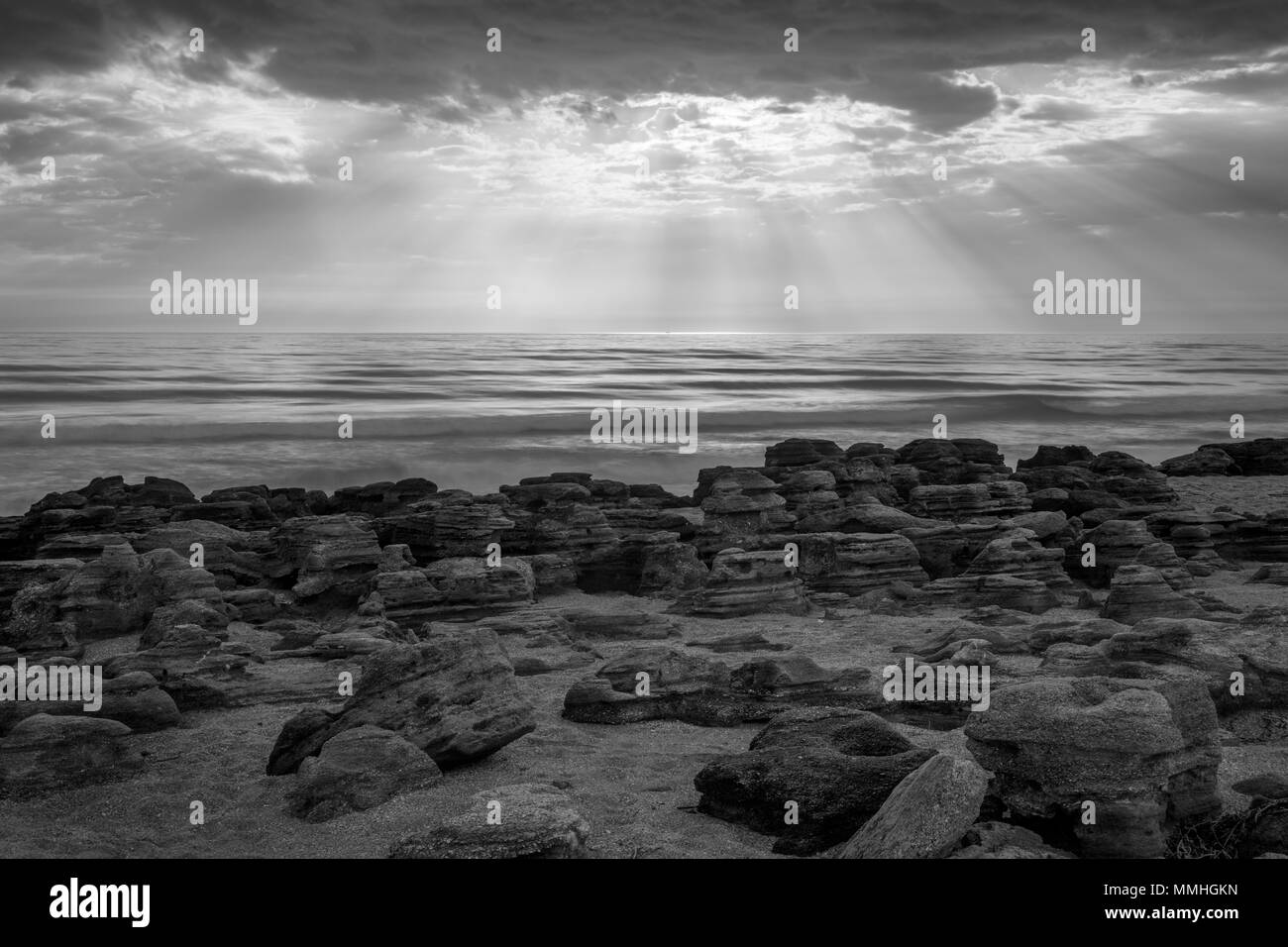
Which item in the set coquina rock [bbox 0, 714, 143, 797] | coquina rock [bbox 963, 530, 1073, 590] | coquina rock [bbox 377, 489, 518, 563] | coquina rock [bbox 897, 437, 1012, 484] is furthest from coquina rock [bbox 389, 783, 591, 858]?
coquina rock [bbox 897, 437, 1012, 484]

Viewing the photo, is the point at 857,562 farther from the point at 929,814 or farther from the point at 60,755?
the point at 60,755

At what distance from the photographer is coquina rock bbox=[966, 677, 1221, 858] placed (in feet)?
21.8

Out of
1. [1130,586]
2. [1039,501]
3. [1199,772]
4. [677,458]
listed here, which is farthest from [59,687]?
[677,458]

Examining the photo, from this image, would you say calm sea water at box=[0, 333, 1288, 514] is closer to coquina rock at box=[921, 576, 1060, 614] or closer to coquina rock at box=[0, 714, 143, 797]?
coquina rock at box=[921, 576, 1060, 614]

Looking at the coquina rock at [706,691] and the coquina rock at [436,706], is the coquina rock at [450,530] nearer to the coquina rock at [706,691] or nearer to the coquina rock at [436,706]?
the coquina rock at [706,691]

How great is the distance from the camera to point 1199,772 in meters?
7.15

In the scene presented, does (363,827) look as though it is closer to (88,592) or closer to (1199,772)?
(1199,772)

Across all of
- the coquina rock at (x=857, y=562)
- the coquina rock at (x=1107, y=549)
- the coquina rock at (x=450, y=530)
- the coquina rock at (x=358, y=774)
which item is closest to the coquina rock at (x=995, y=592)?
the coquina rock at (x=857, y=562)

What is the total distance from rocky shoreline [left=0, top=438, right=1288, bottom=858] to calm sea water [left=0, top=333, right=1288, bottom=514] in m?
15.7

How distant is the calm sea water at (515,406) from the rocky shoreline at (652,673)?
15653mm

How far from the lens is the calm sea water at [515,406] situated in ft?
137

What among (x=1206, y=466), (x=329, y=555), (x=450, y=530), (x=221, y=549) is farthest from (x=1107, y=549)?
(x=1206, y=466)

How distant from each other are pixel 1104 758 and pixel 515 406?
54.7 meters

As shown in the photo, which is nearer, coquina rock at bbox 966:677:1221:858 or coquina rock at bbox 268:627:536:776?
coquina rock at bbox 966:677:1221:858
